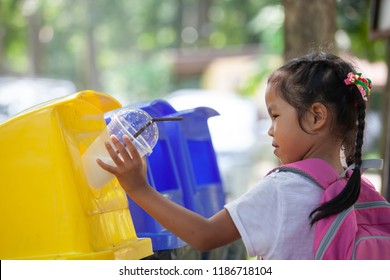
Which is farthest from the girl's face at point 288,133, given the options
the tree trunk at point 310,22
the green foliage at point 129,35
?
the green foliage at point 129,35

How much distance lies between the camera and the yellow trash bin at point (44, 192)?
229cm

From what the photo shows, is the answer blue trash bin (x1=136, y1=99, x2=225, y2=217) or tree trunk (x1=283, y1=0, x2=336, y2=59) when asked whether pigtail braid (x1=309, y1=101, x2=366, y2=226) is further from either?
tree trunk (x1=283, y1=0, x2=336, y2=59)

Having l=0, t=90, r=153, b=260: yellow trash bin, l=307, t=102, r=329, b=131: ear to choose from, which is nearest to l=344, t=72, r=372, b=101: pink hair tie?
l=307, t=102, r=329, b=131: ear

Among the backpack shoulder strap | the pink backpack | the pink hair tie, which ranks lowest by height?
the pink backpack

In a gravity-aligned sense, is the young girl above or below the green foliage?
below

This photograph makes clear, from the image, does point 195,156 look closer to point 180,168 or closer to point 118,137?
point 180,168

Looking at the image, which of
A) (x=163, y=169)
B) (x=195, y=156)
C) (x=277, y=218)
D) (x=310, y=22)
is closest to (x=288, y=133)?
(x=277, y=218)

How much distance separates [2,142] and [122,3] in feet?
145

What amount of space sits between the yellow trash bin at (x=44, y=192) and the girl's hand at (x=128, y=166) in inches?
11.6

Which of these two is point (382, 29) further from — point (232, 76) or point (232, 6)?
point (232, 6)

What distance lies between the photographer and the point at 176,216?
2.05 m

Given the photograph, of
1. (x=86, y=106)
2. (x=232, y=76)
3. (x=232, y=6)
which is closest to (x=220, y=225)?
(x=86, y=106)

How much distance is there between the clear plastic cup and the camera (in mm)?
2281

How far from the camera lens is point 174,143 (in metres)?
3.23
